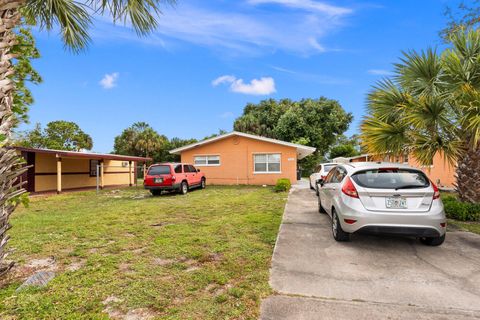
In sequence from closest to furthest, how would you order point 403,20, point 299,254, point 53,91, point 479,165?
point 299,254
point 479,165
point 403,20
point 53,91

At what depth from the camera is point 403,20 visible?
8844 millimetres

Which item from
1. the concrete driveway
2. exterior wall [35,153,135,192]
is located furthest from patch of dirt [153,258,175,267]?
exterior wall [35,153,135,192]

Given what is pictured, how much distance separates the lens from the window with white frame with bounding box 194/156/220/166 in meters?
19.2

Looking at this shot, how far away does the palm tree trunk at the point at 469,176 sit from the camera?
21.1 feet

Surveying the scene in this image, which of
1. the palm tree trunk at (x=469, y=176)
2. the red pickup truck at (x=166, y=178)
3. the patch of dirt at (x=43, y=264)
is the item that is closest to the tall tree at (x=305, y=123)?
the red pickup truck at (x=166, y=178)

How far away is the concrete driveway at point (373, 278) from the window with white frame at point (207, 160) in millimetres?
14027

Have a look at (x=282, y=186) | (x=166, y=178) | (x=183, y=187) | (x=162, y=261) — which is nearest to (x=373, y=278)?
(x=162, y=261)

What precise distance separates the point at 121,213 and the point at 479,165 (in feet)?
33.7

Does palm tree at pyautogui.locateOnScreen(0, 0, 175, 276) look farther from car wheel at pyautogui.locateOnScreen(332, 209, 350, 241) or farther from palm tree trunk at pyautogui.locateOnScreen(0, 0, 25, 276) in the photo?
car wheel at pyautogui.locateOnScreen(332, 209, 350, 241)

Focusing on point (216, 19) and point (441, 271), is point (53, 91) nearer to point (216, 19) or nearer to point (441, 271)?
point (216, 19)

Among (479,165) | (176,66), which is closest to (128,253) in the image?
(479,165)

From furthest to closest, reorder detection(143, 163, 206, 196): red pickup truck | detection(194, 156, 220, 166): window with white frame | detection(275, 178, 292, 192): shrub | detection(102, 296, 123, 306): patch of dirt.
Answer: detection(194, 156, 220, 166): window with white frame, detection(275, 178, 292, 192): shrub, detection(143, 163, 206, 196): red pickup truck, detection(102, 296, 123, 306): patch of dirt

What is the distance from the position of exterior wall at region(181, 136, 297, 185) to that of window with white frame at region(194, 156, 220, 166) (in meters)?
0.25

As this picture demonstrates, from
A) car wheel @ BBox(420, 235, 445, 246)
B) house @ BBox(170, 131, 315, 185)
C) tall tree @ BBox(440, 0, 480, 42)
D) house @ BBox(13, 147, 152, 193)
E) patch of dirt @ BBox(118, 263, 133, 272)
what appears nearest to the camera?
patch of dirt @ BBox(118, 263, 133, 272)
